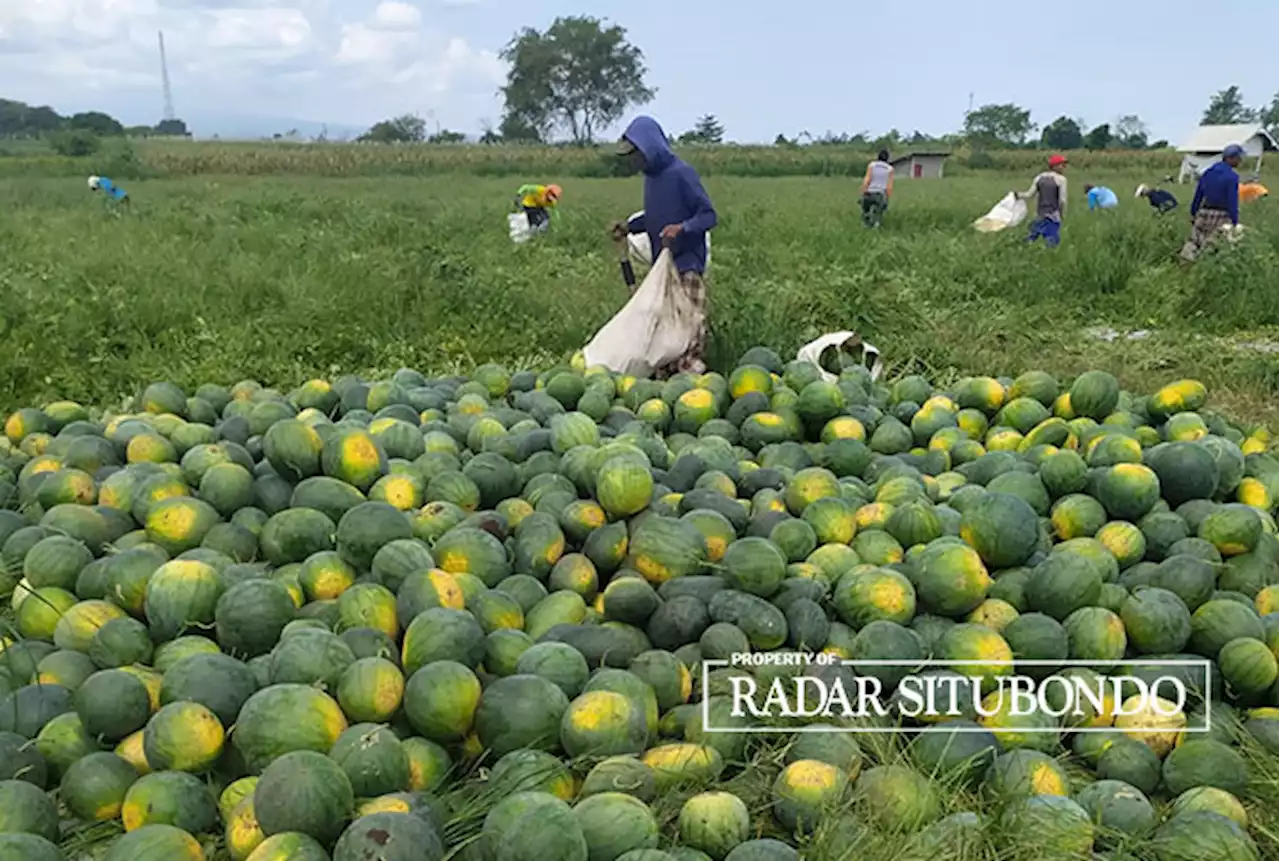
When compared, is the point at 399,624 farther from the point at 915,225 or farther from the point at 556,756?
the point at 915,225

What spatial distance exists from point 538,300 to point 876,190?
997cm

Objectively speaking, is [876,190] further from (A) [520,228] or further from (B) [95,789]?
(B) [95,789]

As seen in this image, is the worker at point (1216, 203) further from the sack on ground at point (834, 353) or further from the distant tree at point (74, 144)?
the distant tree at point (74, 144)

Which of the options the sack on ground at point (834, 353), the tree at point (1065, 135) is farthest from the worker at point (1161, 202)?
the tree at point (1065, 135)

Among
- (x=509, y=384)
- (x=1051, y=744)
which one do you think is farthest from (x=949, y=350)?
(x=1051, y=744)

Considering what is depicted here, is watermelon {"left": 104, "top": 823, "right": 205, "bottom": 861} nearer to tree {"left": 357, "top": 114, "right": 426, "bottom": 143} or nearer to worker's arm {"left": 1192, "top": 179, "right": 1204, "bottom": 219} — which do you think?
worker's arm {"left": 1192, "top": 179, "right": 1204, "bottom": 219}

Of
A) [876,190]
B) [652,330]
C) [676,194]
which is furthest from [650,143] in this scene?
[876,190]

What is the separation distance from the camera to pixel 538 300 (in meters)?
8.58

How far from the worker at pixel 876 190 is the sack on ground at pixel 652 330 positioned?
10908 millimetres

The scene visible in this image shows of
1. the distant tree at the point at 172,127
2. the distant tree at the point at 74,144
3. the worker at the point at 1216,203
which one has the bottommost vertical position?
the worker at the point at 1216,203

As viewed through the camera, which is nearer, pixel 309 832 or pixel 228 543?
pixel 309 832

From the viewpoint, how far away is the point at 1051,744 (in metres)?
2.45

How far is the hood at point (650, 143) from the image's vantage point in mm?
6777

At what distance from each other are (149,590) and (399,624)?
71 cm
